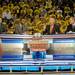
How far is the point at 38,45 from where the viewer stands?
5941mm

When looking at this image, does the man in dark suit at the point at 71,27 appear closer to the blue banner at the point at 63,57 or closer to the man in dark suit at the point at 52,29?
the man in dark suit at the point at 52,29

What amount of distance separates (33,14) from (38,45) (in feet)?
6.46

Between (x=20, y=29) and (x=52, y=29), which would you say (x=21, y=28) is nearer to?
(x=20, y=29)

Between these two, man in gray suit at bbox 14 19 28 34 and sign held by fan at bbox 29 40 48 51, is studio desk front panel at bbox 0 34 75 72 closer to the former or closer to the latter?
sign held by fan at bbox 29 40 48 51

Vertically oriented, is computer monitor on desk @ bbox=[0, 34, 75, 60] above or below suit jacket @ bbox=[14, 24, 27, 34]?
below

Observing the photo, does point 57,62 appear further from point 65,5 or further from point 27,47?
point 65,5

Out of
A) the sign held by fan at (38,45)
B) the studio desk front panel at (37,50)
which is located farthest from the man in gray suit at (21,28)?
the sign held by fan at (38,45)

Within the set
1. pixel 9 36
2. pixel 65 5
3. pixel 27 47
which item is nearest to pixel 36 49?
pixel 27 47

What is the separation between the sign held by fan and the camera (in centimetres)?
594

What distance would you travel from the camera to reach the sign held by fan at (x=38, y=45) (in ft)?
19.5

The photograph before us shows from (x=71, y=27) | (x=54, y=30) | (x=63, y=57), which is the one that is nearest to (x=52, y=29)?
(x=54, y=30)

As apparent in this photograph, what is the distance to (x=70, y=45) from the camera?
6.04 metres

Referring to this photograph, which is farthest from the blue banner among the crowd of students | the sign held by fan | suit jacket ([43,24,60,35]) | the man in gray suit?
the man in gray suit

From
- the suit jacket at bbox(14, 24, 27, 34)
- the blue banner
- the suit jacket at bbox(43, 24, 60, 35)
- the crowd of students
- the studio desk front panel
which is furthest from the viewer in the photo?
the crowd of students
